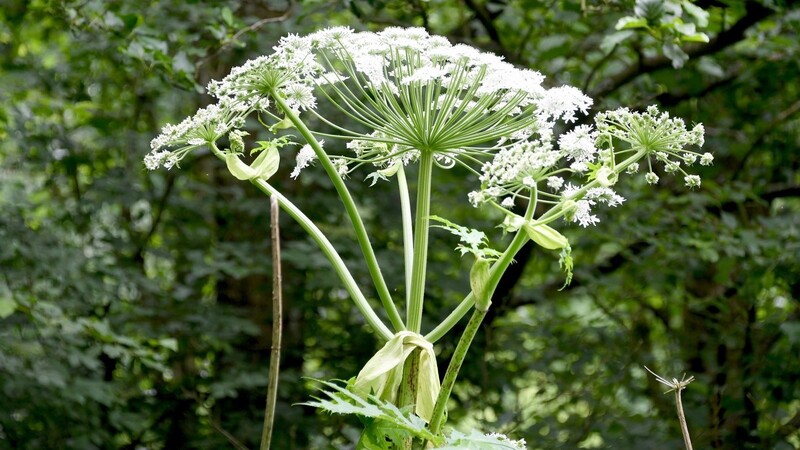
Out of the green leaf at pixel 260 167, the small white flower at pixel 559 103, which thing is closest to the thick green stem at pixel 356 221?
the green leaf at pixel 260 167

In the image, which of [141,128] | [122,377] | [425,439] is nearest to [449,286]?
[122,377]

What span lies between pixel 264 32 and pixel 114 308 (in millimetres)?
1326

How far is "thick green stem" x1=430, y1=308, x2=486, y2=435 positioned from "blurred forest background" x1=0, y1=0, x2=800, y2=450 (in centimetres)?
200

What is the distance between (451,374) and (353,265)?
7.88 ft

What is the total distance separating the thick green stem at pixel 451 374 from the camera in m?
1.02

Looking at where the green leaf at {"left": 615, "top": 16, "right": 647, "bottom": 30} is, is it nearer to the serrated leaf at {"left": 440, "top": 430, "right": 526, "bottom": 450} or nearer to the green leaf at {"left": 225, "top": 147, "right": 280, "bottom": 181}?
the green leaf at {"left": 225, "top": 147, "right": 280, "bottom": 181}

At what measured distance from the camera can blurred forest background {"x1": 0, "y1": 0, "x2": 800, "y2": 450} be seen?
3.25 m

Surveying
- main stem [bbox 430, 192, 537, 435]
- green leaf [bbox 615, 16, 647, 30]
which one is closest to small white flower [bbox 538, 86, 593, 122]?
main stem [bbox 430, 192, 537, 435]

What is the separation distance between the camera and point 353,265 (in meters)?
3.41

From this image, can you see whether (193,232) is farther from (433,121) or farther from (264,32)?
(433,121)

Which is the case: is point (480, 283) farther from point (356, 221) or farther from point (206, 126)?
point (206, 126)

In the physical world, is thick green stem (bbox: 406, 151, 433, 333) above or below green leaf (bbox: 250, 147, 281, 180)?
below

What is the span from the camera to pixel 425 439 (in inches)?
40.6

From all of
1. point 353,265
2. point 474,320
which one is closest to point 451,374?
point 474,320
